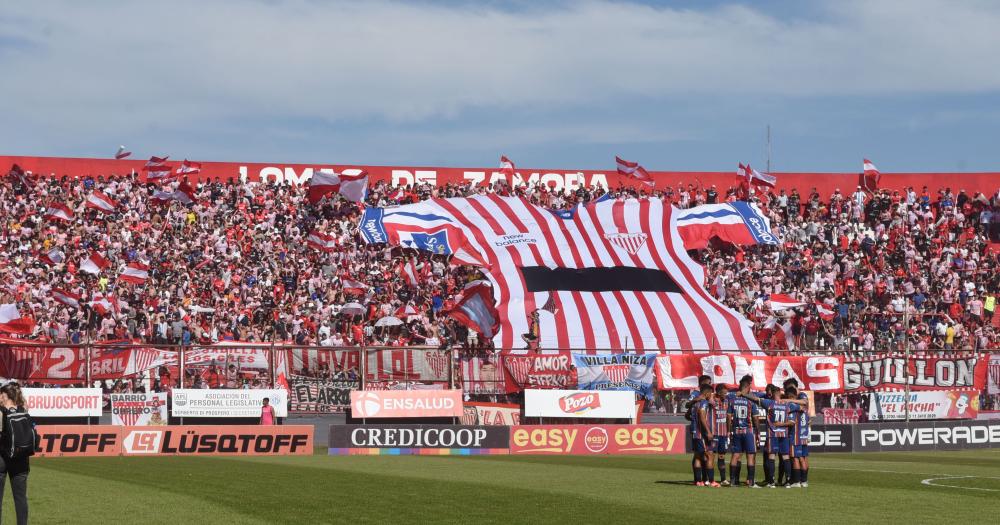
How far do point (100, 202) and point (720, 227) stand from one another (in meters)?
24.9

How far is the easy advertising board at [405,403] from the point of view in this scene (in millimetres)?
33562

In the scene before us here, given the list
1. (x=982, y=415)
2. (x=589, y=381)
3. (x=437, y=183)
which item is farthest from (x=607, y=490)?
(x=437, y=183)

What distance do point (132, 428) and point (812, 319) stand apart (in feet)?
86.4

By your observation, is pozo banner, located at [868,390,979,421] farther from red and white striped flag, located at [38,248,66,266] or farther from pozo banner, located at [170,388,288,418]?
red and white striped flag, located at [38,248,66,266]

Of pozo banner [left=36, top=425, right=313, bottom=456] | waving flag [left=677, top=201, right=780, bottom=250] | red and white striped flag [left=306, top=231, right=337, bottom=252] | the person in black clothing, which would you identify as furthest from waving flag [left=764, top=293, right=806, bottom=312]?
the person in black clothing

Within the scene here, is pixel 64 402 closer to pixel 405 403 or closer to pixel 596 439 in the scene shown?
pixel 405 403

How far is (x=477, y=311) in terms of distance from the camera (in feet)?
→ 143

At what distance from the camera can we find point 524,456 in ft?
102

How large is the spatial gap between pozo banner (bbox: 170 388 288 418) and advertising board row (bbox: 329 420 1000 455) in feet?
8.57

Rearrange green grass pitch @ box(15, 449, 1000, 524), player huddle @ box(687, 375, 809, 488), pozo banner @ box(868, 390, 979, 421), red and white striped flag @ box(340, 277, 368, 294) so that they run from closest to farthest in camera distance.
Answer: green grass pitch @ box(15, 449, 1000, 524) → player huddle @ box(687, 375, 809, 488) → pozo banner @ box(868, 390, 979, 421) → red and white striped flag @ box(340, 277, 368, 294)

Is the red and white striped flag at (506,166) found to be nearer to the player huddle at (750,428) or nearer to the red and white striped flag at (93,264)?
the red and white striped flag at (93,264)

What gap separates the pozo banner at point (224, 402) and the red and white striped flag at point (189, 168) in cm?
2135

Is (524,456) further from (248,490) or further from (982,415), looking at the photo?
(982,415)

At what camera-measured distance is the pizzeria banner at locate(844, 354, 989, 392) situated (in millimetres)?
37062
